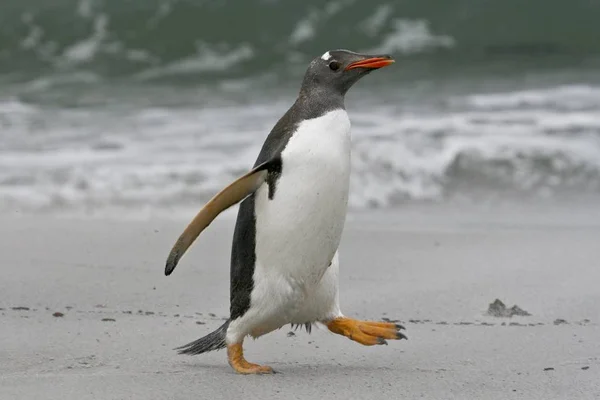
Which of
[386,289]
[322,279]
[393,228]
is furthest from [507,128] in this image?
[322,279]

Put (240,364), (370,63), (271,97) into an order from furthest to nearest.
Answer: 1. (271,97)
2. (370,63)
3. (240,364)

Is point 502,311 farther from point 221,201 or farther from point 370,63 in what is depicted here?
point 221,201

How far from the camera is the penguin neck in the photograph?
3.29 m

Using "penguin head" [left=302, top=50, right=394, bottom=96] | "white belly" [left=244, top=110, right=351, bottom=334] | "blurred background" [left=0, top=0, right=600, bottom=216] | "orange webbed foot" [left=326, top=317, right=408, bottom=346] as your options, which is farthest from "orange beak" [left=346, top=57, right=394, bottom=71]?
"blurred background" [left=0, top=0, right=600, bottom=216]

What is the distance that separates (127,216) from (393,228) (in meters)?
1.43

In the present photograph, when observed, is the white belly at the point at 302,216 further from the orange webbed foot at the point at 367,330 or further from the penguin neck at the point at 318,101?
the orange webbed foot at the point at 367,330

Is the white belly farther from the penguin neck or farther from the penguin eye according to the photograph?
the penguin eye

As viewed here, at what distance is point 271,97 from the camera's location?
508 inches

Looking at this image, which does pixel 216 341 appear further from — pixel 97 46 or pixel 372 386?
pixel 97 46

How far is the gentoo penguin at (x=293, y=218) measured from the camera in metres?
3.20

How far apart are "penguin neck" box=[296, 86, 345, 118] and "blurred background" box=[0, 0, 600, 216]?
3.10 m

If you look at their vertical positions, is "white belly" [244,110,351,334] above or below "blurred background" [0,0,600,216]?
below

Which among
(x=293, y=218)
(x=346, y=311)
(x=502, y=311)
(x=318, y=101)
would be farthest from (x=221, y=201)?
(x=502, y=311)

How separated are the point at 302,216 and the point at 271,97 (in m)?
9.73
